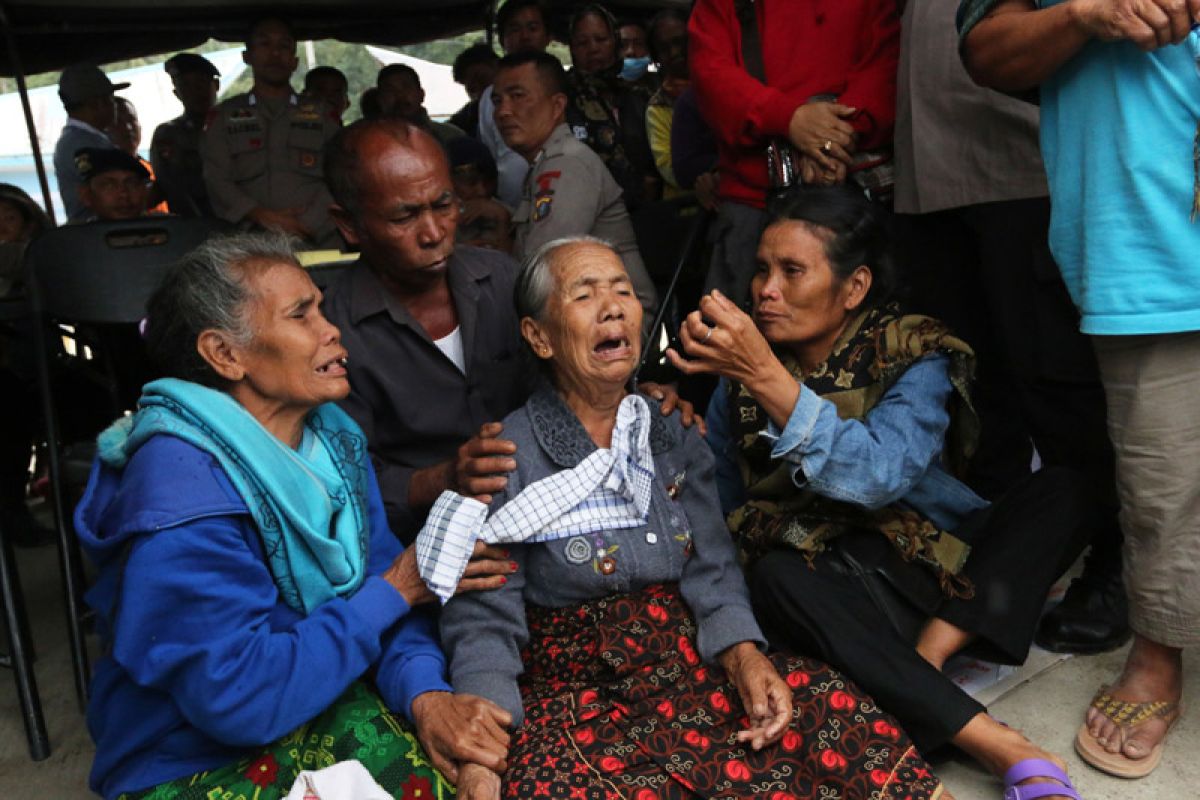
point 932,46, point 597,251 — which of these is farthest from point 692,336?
point 932,46

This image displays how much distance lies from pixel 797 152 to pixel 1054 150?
0.81 metres

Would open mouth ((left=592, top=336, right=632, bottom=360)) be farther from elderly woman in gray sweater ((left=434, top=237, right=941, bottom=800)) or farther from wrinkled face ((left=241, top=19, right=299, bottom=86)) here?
wrinkled face ((left=241, top=19, right=299, bottom=86))

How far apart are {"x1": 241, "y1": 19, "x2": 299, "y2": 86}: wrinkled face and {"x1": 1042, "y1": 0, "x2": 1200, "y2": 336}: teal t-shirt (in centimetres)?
480

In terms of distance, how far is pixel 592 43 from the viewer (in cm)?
547

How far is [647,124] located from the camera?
15.8ft

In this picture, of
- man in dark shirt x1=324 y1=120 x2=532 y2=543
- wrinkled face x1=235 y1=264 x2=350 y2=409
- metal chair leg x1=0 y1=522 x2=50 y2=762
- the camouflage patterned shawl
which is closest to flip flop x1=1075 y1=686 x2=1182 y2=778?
the camouflage patterned shawl

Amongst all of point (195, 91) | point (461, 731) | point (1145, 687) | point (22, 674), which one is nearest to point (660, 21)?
point (195, 91)

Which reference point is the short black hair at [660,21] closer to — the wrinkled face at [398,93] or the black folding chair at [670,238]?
the black folding chair at [670,238]

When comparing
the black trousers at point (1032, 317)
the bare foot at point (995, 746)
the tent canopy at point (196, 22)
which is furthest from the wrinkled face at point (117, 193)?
the bare foot at point (995, 746)

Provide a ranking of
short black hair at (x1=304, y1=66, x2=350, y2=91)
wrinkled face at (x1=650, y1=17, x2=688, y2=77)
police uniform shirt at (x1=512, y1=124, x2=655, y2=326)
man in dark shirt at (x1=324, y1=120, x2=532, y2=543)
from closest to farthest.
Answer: man in dark shirt at (x1=324, y1=120, x2=532, y2=543) < police uniform shirt at (x1=512, y1=124, x2=655, y2=326) < wrinkled face at (x1=650, y1=17, x2=688, y2=77) < short black hair at (x1=304, y1=66, x2=350, y2=91)

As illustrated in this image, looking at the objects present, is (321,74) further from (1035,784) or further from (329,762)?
(1035,784)

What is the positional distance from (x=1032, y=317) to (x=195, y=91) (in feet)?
20.5

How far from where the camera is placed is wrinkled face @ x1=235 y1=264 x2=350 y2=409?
2.03 metres

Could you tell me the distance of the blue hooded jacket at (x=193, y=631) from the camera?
1752mm
